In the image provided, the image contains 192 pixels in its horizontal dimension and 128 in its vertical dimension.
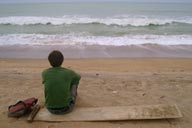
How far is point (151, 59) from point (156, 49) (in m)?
2.10

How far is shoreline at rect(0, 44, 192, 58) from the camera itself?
1106 cm

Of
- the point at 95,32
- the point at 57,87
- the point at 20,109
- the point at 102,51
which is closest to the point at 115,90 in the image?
the point at 57,87

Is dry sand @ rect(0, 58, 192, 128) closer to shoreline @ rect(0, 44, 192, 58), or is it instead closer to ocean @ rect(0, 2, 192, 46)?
shoreline @ rect(0, 44, 192, 58)

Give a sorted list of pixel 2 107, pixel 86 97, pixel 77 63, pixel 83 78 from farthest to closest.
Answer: pixel 77 63
pixel 83 78
pixel 86 97
pixel 2 107

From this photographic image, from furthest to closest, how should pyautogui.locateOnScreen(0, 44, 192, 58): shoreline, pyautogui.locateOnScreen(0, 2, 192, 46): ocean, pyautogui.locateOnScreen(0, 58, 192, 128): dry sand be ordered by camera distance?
pyautogui.locateOnScreen(0, 2, 192, 46): ocean
pyautogui.locateOnScreen(0, 44, 192, 58): shoreline
pyautogui.locateOnScreen(0, 58, 192, 128): dry sand

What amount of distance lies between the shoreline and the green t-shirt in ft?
21.6

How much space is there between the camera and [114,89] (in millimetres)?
5918

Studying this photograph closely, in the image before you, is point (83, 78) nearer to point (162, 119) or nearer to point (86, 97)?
point (86, 97)

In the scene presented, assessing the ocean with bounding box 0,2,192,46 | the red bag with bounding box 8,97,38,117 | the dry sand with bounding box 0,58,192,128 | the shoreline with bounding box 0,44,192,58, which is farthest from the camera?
the ocean with bounding box 0,2,192,46

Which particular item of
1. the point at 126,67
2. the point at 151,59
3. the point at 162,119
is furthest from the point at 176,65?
the point at 162,119

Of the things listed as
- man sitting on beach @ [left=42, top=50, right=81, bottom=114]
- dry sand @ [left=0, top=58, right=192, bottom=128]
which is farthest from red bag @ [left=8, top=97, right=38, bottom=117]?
man sitting on beach @ [left=42, top=50, right=81, bottom=114]

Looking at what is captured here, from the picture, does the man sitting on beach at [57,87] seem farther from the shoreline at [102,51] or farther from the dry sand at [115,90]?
the shoreline at [102,51]

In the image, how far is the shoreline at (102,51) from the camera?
11062 mm

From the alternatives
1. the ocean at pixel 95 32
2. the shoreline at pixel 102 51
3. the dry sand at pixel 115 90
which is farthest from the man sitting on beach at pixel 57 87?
the ocean at pixel 95 32
